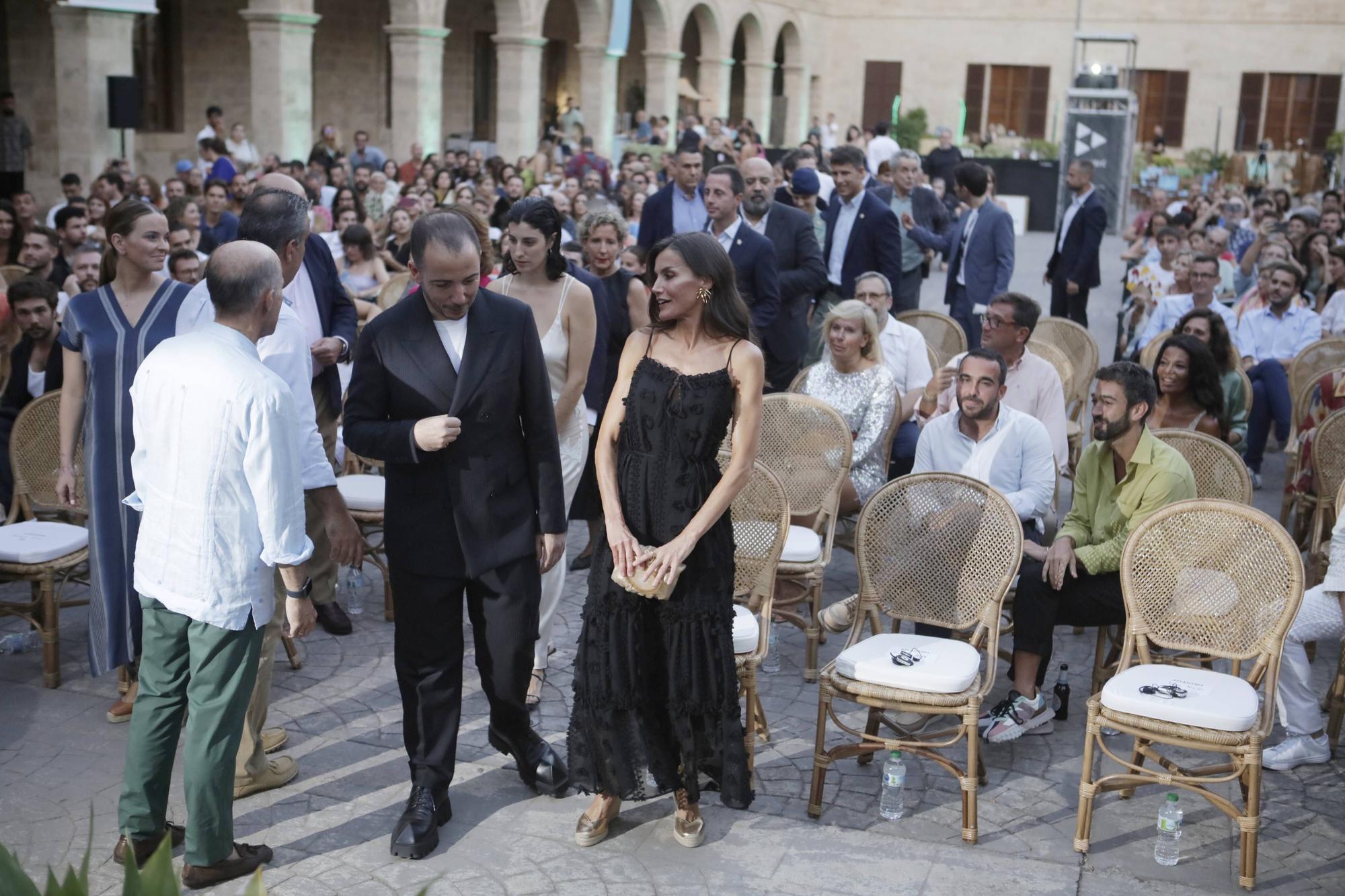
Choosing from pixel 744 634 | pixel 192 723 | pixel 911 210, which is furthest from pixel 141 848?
pixel 911 210

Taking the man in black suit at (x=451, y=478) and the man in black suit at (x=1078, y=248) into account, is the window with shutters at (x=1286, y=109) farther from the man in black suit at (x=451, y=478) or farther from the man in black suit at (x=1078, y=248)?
the man in black suit at (x=451, y=478)

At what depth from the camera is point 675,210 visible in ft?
24.1

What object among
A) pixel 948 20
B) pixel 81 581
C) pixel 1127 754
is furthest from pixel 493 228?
pixel 948 20

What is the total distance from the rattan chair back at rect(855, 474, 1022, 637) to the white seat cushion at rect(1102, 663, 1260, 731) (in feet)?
1.65

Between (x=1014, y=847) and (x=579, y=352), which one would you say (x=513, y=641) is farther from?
(x=1014, y=847)

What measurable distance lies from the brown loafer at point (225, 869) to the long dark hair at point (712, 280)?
172 cm

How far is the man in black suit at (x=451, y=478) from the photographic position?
11.5ft

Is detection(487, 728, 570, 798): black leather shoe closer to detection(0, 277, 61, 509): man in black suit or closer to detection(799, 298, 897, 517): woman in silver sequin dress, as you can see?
detection(799, 298, 897, 517): woman in silver sequin dress

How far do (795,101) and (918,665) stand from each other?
114 ft

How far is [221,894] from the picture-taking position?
338 cm

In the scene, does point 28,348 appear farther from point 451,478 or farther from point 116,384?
point 451,478

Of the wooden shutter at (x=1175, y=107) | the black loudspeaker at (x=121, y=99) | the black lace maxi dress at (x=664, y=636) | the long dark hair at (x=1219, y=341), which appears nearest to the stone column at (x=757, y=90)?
the wooden shutter at (x=1175, y=107)

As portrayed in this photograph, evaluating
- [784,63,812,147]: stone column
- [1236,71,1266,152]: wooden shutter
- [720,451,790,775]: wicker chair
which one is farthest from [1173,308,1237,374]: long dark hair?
[1236,71,1266,152]: wooden shutter

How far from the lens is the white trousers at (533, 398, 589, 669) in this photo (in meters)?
4.48
